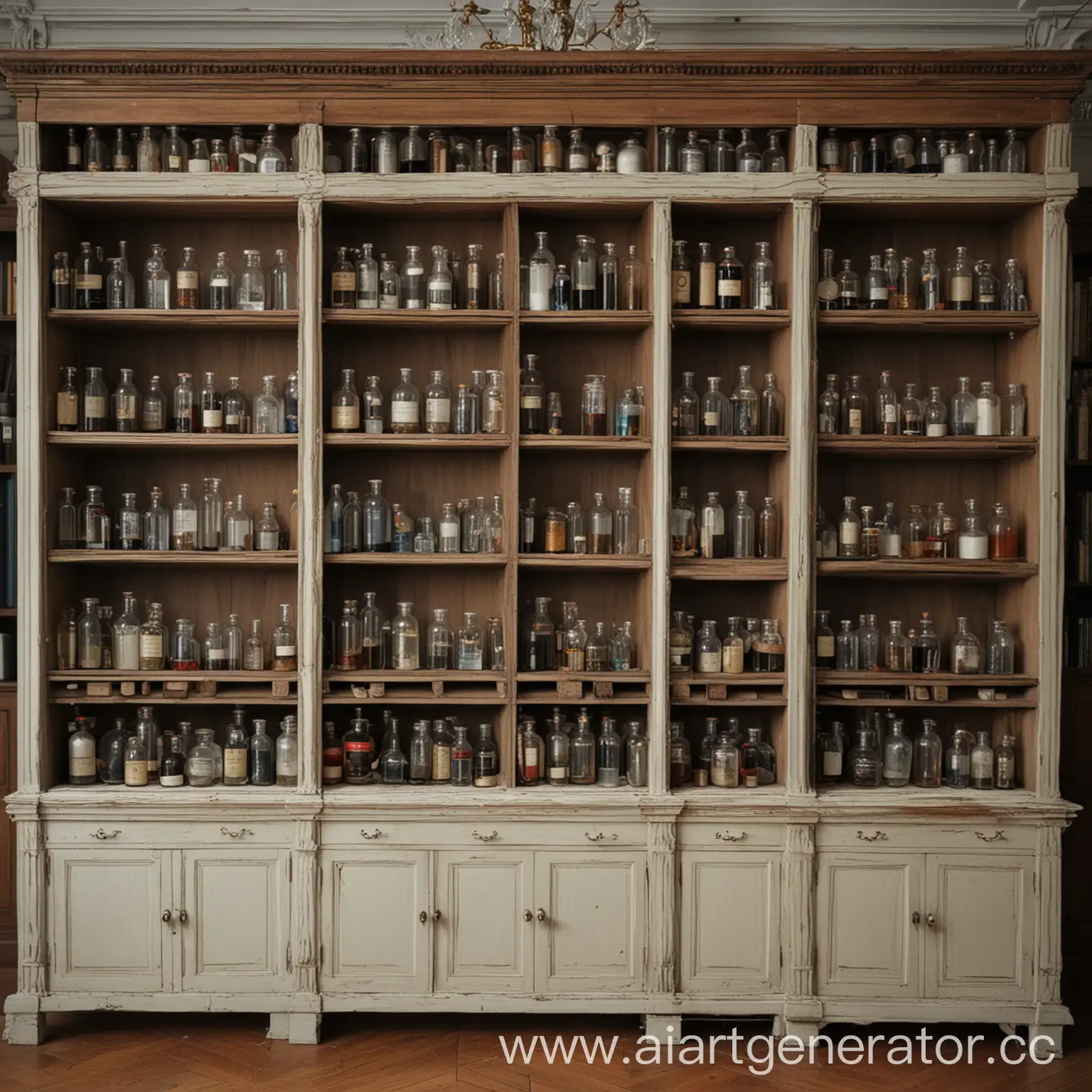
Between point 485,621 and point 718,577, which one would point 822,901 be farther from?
point 485,621

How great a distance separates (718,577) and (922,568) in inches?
25.7

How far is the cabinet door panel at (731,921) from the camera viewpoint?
3615 mm

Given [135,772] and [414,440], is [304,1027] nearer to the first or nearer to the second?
[135,772]

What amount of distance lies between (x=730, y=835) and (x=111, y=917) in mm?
1931

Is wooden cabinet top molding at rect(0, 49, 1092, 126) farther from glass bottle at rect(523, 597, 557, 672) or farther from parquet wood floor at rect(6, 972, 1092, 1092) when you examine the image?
parquet wood floor at rect(6, 972, 1092, 1092)

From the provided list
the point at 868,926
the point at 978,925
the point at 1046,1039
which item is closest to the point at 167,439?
the point at 868,926

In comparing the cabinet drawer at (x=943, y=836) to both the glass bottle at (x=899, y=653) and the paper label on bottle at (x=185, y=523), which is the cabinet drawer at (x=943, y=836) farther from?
the paper label on bottle at (x=185, y=523)

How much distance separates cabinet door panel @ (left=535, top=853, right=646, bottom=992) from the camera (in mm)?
3607

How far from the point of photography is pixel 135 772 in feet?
12.0

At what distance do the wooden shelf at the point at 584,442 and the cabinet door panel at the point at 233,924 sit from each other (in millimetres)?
1504

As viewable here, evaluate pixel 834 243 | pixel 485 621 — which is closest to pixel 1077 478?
pixel 834 243

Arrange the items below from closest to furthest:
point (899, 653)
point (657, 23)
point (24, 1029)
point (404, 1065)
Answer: point (404, 1065)
point (24, 1029)
point (899, 653)
point (657, 23)

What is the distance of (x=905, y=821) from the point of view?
3.60m

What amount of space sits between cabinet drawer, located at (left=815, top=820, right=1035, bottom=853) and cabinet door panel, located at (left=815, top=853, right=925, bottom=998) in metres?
0.04
